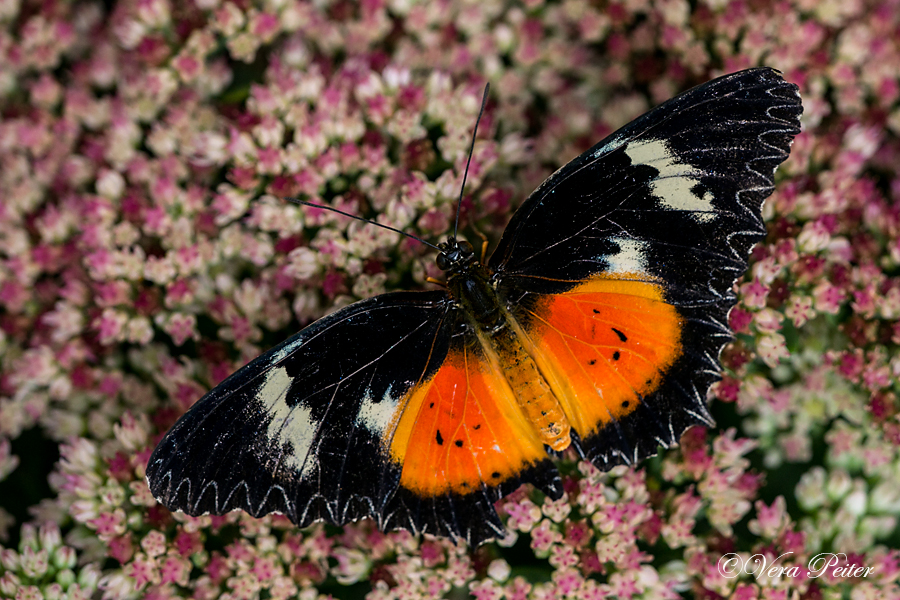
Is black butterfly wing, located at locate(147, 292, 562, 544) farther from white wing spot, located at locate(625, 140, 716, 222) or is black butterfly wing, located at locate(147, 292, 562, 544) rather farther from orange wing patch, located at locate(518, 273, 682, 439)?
white wing spot, located at locate(625, 140, 716, 222)

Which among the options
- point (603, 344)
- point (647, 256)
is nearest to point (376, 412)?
point (603, 344)

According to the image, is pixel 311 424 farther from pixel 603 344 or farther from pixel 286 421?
pixel 603 344

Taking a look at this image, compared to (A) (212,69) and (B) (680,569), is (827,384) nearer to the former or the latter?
(B) (680,569)

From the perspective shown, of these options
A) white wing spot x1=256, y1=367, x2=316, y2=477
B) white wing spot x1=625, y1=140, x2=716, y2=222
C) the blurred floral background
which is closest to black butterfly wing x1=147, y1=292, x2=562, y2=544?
white wing spot x1=256, y1=367, x2=316, y2=477

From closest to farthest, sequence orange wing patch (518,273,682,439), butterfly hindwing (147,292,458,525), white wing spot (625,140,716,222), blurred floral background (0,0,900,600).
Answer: butterfly hindwing (147,292,458,525) < white wing spot (625,140,716,222) < orange wing patch (518,273,682,439) < blurred floral background (0,0,900,600)

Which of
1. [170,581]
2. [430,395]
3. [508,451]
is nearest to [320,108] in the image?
[430,395]
